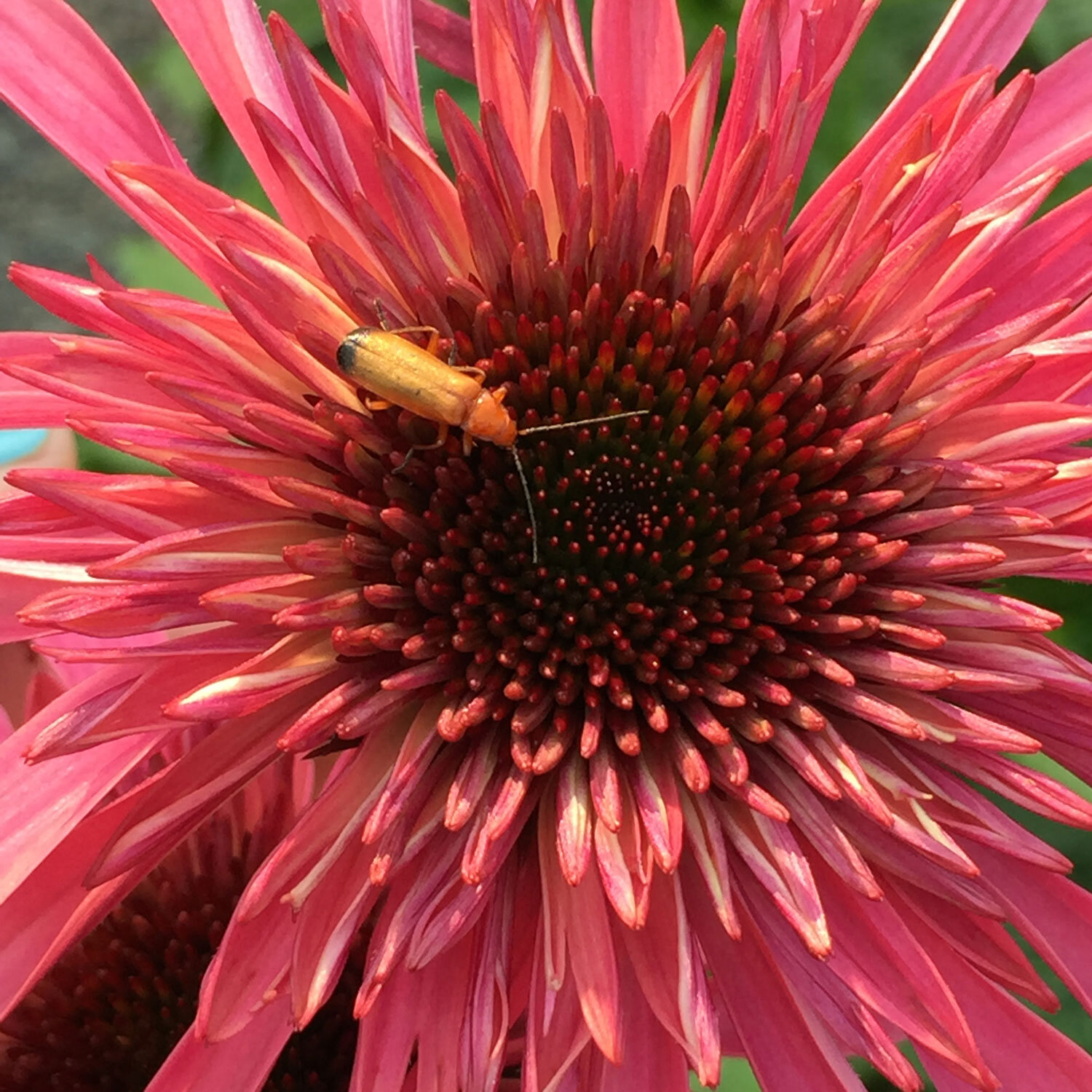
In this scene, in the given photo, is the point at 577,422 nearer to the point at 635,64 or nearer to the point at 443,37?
the point at 635,64

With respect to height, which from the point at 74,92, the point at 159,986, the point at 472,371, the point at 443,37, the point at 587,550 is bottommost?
the point at 159,986

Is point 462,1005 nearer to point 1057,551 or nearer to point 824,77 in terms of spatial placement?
point 1057,551

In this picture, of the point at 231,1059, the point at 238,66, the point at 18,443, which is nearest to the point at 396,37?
the point at 238,66

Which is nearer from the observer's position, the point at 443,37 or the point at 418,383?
the point at 418,383

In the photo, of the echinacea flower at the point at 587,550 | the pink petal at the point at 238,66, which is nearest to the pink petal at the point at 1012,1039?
the echinacea flower at the point at 587,550

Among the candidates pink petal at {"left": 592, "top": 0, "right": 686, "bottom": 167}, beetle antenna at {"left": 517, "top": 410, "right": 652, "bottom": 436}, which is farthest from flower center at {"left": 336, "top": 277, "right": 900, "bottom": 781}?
pink petal at {"left": 592, "top": 0, "right": 686, "bottom": 167}

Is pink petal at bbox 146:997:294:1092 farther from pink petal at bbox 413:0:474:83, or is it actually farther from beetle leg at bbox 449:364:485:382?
pink petal at bbox 413:0:474:83

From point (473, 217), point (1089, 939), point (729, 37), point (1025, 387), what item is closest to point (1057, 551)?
point (1025, 387)
